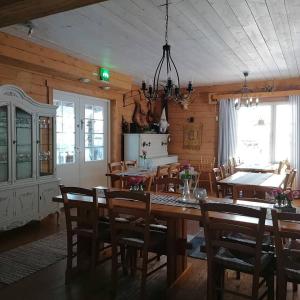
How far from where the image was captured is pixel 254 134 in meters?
7.23

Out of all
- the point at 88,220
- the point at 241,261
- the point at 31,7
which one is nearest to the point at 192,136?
the point at 88,220

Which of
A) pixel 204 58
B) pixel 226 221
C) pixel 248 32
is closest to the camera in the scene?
pixel 226 221

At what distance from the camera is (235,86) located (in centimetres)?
723

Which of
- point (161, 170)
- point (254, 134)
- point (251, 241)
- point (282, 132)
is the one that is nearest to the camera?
point (251, 241)

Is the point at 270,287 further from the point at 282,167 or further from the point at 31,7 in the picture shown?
the point at 282,167

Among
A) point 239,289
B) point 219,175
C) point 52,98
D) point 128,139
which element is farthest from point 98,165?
point 239,289

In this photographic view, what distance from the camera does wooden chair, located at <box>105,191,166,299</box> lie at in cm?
244

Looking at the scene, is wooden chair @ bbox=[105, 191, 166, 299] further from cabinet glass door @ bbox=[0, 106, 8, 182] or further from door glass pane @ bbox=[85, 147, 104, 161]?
door glass pane @ bbox=[85, 147, 104, 161]

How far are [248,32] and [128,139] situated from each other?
3.67m

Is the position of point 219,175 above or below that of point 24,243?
above

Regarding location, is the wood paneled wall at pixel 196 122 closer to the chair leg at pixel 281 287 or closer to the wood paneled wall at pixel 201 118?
the wood paneled wall at pixel 201 118

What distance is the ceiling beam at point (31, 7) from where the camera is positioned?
7.21ft

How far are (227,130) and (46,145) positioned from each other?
4.23 m

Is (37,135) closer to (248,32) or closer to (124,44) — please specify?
(124,44)
